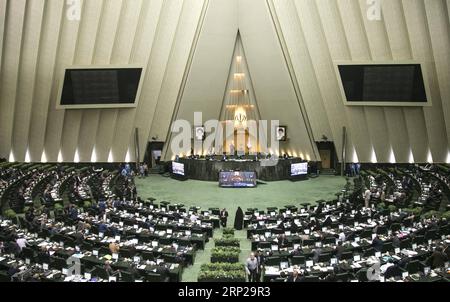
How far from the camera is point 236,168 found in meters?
29.9

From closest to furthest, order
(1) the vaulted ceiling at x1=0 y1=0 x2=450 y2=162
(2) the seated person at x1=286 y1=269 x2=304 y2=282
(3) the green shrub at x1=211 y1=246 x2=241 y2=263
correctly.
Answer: (2) the seated person at x1=286 y1=269 x2=304 y2=282, (3) the green shrub at x1=211 y1=246 x2=241 y2=263, (1) the vaulted ceiling at x1=0 y1=0 x2=450 y2=162

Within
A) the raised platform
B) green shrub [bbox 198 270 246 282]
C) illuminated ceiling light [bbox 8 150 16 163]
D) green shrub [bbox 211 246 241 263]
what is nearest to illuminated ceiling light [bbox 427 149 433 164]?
the raised platform

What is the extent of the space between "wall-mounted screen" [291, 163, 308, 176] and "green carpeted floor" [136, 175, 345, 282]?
33.4 inches

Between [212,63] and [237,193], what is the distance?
11.9 m

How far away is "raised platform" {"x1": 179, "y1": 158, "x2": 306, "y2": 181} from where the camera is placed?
3003cm

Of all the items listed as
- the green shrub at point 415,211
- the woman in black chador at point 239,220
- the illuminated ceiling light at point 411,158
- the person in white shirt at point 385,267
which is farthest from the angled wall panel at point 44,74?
the illuminated ceiling light at point 411,158

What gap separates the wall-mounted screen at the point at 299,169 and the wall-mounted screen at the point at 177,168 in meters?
8.33

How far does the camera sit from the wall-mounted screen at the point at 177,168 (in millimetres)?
31334

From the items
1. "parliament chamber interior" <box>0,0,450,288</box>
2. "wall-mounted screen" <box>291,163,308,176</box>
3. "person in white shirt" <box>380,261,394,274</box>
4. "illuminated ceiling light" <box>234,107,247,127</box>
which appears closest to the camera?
"person in white shirt" <box>380,261,394,274</box>

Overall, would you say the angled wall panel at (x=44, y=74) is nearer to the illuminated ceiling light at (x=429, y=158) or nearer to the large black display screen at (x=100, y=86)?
the large black display screen at (x=100, y=86)

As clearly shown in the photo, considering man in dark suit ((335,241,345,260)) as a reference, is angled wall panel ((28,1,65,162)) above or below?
above

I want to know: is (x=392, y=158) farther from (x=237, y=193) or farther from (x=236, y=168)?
(x=237, y=193)

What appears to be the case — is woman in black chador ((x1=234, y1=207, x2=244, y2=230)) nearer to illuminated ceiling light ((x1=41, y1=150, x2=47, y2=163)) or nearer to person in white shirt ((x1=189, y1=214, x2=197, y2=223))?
person in white shirt ((x1=189, y1=214, x2=197, y2=223))
